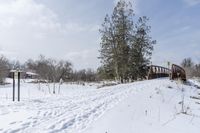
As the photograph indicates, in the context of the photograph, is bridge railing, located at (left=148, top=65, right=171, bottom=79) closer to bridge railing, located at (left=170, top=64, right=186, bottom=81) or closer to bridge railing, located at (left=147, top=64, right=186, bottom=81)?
bridge railing, located at (left=147, top=64, right=186, bottom=81)

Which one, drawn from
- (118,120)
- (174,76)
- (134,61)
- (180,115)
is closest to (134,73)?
(134,61)

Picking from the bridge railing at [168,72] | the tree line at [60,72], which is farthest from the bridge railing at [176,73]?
the tree line at [60,72]

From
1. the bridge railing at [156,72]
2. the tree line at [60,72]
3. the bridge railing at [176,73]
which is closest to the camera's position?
the bridge railing at [176,73]

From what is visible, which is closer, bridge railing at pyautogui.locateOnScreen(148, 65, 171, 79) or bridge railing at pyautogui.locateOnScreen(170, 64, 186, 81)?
bridge railing at pyautogui.locateOnScreen(170, 64, 186, 81)

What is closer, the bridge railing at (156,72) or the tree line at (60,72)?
the bridge railing at (156,72)

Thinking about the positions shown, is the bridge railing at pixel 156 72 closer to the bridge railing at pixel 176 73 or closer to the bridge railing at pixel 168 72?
the bridge railing at pixel 168 72

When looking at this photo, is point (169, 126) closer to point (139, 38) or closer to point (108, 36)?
point (108, 36)

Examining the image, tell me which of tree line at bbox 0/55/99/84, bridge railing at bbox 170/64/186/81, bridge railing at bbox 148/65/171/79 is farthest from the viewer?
tree line at bbox 0/55/99/84

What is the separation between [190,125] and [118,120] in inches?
96.7

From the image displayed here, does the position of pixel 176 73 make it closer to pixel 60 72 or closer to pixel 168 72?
pixel 168 72

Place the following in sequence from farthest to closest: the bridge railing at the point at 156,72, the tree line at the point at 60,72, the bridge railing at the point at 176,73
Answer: the tree line at the point at 60,72, the bridge railing at the point at 156,72, the bridge railing at the point at 176,73

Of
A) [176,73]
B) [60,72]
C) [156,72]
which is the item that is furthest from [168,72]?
[60,72]

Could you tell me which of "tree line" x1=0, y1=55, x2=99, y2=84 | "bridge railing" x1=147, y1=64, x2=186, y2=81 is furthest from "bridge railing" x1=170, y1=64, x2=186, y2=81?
"tree line" x1=0, y1=55, x2=99, y2=84

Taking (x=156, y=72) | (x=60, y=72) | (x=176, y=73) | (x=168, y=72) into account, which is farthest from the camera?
(x=60, y=72)
